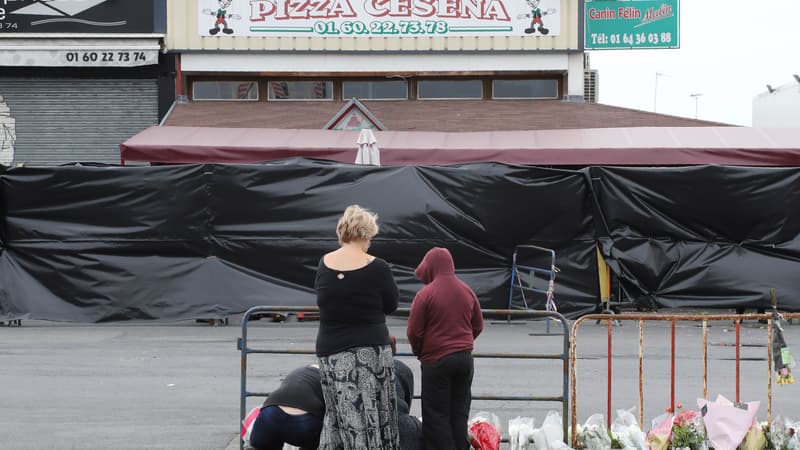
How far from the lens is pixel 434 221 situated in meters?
16.0

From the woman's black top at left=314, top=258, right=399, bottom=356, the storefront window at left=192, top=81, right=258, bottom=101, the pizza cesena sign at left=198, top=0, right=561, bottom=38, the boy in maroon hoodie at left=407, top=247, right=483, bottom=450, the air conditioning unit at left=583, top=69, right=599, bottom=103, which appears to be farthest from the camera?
the air conditioning unit at left=583, top=69, right=599, bottom=103

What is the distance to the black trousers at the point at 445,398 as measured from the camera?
21.9 ft

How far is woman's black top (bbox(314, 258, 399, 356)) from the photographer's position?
244 inches

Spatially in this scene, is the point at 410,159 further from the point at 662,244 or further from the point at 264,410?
the point at 264,410

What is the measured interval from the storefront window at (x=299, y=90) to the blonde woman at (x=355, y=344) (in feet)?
61.6

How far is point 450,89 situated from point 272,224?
9.91 m

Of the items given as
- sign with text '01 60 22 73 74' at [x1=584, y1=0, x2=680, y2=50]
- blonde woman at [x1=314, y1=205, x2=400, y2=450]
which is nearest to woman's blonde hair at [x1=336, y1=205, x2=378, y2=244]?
blonde woman at [x1=314, y1=205, x2=400, y2=450]

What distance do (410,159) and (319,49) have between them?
17.3 feet

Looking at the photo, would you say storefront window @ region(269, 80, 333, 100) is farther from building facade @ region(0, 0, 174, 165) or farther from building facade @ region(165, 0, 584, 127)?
building facade @ region(0, 0, 174, 165)

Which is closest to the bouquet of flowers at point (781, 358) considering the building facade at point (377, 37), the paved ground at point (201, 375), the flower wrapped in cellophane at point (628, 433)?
the flower wrapped in cellophane at point (628, 433)

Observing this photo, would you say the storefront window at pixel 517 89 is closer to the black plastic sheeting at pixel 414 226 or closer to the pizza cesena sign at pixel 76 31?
the pizza cesena sign at pixel 76 31

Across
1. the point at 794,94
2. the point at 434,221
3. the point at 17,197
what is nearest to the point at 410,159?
the point at 434,221

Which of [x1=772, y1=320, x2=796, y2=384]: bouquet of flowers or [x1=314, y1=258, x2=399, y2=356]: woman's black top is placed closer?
[x1=314, y1=258, x2=399, y2=356]: woman's black top

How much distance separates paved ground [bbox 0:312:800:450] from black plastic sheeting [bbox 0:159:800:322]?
733mm
